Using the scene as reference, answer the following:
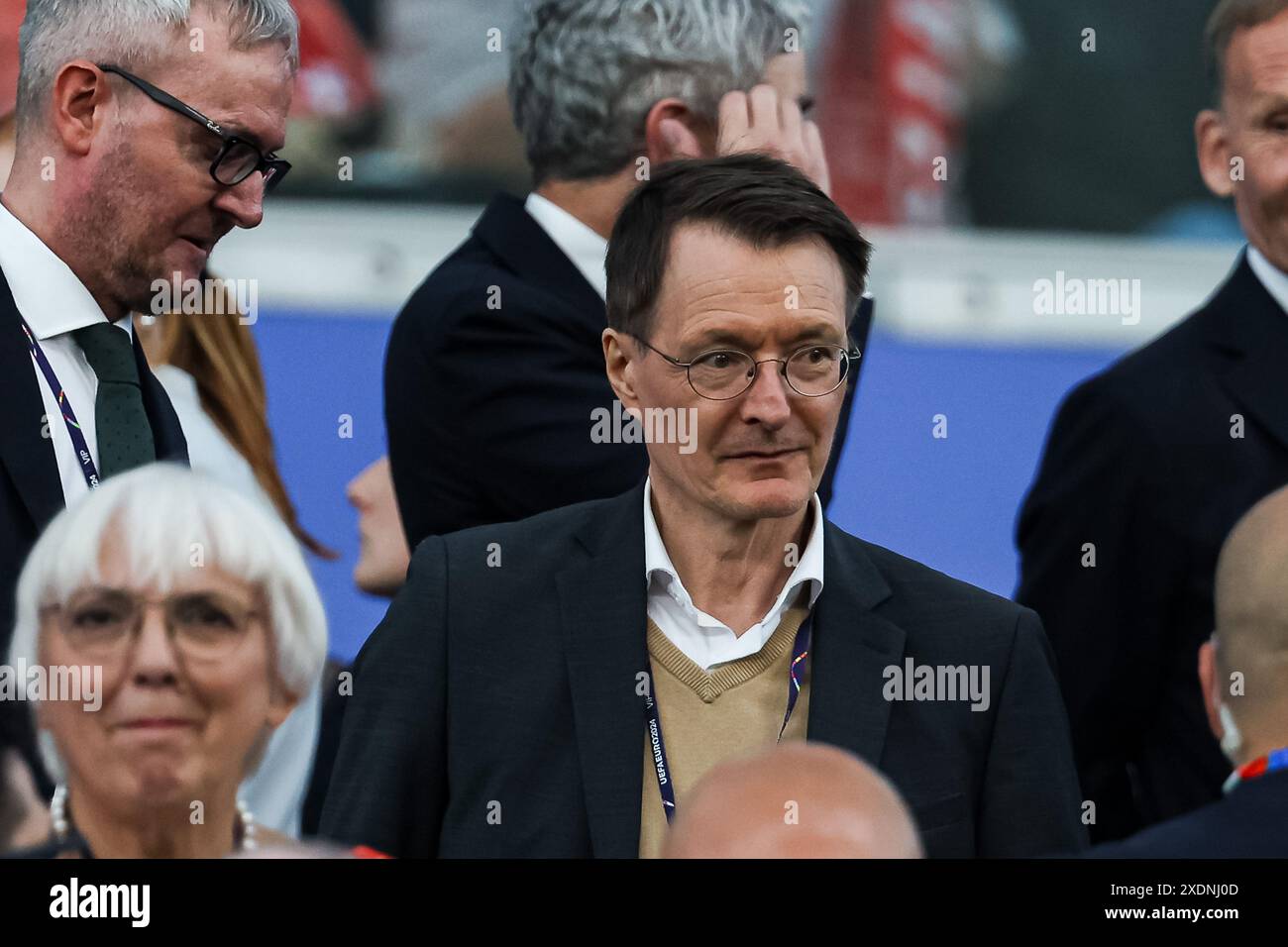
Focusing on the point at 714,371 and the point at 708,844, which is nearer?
the point at 708,844

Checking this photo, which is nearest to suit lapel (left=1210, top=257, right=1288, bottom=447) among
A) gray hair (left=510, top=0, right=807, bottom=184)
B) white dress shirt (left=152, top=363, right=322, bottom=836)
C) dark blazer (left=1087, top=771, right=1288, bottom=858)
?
gray hair (left=510, top=0, right=807, bottom=184)

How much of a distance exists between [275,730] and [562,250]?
1.22 meters

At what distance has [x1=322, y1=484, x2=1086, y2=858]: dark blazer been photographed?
2.47 m

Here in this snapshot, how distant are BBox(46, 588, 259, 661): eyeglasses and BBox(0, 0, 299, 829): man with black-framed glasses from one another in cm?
55

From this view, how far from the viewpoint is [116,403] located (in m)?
2.78

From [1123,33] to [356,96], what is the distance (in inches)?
85.3

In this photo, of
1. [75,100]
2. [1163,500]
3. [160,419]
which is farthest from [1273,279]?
[75,100]

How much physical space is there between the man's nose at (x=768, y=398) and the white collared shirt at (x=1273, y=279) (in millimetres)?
1127

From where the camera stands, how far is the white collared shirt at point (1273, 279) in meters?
3.38

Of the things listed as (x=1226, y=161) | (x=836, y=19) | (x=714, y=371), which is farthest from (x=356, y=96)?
(x=714, y=371)

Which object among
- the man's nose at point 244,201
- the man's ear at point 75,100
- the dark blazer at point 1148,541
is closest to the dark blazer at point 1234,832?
the dark blazer at point 1148,541
